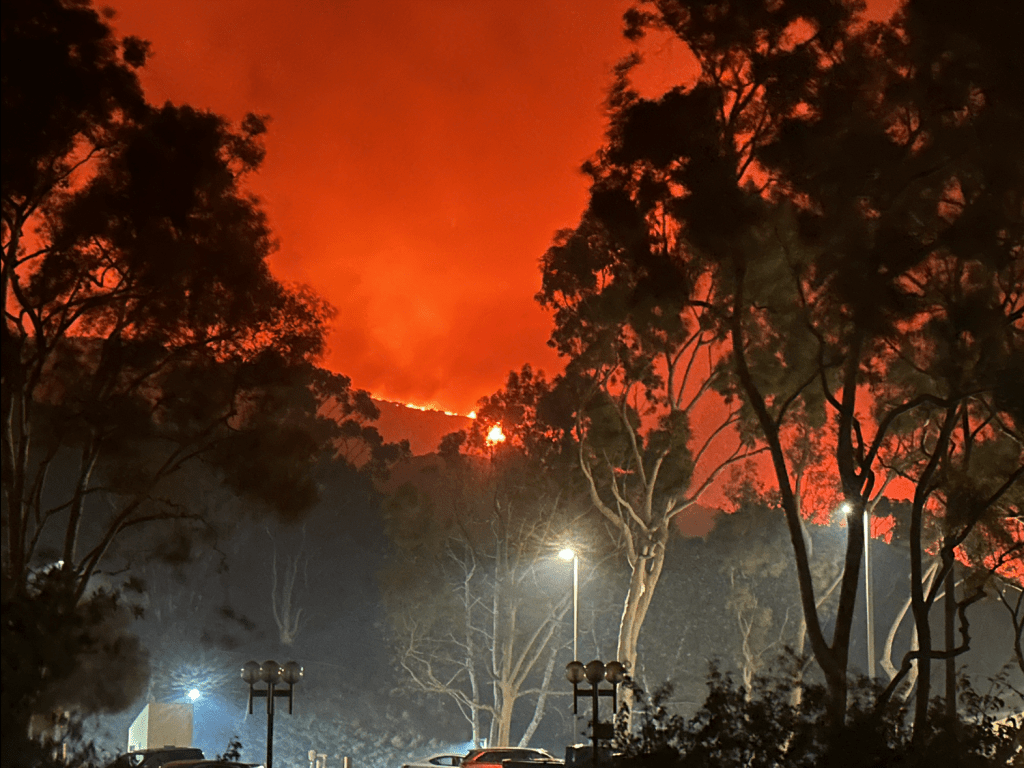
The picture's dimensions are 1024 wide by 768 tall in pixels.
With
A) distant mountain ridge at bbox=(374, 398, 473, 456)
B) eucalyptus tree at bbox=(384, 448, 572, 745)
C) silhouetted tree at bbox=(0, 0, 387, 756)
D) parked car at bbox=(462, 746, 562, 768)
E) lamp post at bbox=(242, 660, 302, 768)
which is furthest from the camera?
distant mountain ridge at bbox=(374, 398, 473, 456)

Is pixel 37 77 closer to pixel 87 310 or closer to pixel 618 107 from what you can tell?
pixel 87 310

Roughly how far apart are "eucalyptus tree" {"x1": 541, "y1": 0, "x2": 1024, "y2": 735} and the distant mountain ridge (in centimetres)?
3923

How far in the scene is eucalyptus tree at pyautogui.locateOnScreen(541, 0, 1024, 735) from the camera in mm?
15414

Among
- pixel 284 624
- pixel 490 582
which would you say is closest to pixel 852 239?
pixel 490 582

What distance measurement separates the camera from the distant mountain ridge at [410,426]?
2296 inches

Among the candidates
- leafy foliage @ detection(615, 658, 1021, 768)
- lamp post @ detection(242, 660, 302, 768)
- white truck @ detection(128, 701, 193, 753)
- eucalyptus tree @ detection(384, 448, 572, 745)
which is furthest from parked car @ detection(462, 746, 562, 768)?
leafy foliage @ detection(615, 658, 1021, 768)

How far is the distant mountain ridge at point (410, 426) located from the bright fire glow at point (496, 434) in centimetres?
1936

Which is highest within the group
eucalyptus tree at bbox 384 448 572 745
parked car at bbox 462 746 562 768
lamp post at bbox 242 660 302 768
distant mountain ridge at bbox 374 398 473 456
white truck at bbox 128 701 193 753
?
distant mountain ridge at bbox 374 398 473 456

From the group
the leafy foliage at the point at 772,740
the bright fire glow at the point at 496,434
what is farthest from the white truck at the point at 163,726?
the leafy foliage at the point at 772,740

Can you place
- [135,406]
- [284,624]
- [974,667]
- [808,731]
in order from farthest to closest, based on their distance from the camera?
[974,667] → [284,624] → [135,406] → [808,731]

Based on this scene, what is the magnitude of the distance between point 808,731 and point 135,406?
11.4m

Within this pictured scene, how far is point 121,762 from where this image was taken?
42.3ft

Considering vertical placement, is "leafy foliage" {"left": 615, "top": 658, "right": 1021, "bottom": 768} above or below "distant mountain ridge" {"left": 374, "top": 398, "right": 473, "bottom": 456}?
below

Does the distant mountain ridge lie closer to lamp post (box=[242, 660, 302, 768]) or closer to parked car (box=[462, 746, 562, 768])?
parked car (box=[462, 746, 562, 768])
